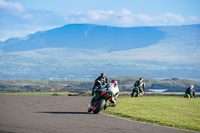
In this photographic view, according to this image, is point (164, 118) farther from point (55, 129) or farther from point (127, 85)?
point (127, 85)

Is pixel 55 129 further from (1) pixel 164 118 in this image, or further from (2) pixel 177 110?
(2) pixel 177 110

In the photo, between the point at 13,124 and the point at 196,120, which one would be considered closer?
the point at 13,124

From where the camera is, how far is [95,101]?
2444 cm

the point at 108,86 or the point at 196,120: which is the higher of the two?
the point at 108,86

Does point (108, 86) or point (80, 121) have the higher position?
point (108, 86)

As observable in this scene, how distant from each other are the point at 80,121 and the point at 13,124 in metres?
3.19

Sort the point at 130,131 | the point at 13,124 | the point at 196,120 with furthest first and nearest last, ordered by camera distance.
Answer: the point at 196,120
the point at 13,124
the point at 130,131

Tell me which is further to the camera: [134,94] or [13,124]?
[134,94]

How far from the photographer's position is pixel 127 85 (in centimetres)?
16425

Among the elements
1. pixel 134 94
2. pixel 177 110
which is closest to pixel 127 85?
pixel 134 94

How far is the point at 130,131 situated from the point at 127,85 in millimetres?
148247

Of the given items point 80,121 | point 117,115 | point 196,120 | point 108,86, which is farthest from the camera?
point 108,86

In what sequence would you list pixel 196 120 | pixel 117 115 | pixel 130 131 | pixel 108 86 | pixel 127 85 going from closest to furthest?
pixel 130 131, pixel 196 120, pixel 117 115, pixel 108 86, pixel 127 85

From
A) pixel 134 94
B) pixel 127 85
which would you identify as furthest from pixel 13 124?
pixel 127 85
